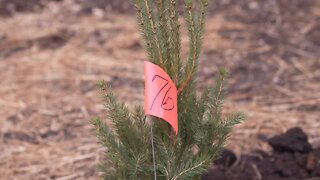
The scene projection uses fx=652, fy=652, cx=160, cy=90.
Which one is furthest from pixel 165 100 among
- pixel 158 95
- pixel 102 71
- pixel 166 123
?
pixel 102 71

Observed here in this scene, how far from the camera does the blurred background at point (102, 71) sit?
3.97 metres

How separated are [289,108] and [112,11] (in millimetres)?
2912

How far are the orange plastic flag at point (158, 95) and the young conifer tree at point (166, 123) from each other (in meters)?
0.13

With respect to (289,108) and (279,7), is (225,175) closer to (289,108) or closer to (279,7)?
(289,108)

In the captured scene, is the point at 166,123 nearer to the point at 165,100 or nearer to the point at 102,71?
the point at 165,100

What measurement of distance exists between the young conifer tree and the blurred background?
1064 mm

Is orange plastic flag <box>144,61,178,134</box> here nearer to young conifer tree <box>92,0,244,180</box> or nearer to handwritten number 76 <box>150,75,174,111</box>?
handwritten number 76 <box>150,75,174,111</box>

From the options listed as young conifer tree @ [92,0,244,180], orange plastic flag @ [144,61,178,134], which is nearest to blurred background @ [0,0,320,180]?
young conifer tree @ [92,0,244,180]

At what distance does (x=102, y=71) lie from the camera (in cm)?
525

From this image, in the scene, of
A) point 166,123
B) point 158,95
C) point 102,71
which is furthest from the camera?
point 102,71

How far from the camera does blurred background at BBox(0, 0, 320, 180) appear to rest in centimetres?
397

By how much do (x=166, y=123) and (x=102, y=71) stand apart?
278cm

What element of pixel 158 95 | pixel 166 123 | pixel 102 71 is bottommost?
pixel 166 123

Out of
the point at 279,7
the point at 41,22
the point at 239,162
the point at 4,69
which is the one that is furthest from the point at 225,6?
the point at 239,162
